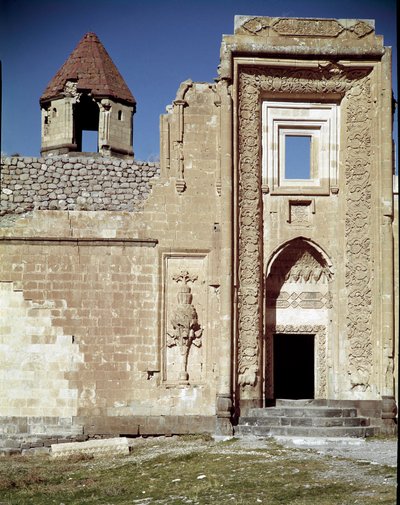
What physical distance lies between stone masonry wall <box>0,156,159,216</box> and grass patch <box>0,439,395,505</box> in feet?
15.7

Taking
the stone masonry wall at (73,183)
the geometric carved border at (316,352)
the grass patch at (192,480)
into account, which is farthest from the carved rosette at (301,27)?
the grass patch at (192,480)

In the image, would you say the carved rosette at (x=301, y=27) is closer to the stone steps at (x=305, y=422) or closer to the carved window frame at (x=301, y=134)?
the carved window frame at (x=301, y=134)

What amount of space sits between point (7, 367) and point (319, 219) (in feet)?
21.5

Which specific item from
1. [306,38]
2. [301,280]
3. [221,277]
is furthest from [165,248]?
[306,38]

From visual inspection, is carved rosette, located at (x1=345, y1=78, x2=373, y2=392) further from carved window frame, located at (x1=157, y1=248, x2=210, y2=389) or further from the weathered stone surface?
the weathered stone surface

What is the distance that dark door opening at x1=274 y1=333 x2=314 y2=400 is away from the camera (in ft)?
70.3

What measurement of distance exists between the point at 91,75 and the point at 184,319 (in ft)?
32.9

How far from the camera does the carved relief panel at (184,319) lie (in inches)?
674

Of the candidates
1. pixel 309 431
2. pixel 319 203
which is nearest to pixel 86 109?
pixel 319 203

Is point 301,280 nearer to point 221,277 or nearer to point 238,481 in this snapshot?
point 221,277

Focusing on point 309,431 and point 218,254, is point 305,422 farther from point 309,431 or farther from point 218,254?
point 218,254

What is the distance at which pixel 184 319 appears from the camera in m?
17.1

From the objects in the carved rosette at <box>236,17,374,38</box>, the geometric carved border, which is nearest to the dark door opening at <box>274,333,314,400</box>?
the geometric carved border

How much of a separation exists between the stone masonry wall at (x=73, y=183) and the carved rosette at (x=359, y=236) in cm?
384
